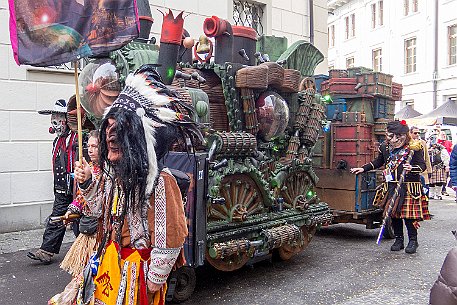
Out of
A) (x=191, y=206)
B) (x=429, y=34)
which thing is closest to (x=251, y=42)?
(x=191, y=206)

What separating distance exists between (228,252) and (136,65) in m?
1.99

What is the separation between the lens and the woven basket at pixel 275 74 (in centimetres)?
560

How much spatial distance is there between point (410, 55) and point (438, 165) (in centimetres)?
1735

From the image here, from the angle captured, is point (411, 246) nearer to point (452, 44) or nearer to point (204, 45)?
point (204, 45)

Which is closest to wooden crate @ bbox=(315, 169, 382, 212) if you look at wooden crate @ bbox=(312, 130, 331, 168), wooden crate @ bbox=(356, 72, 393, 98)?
wooden crate @ bbox=(312, 130, 331, 168)

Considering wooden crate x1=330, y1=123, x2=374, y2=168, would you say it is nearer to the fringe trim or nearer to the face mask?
the face mask

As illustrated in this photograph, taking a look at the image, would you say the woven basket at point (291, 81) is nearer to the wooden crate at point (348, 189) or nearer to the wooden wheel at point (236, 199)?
the wooden wheel at point (236, 199)

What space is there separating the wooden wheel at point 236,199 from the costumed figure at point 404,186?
2.38 m

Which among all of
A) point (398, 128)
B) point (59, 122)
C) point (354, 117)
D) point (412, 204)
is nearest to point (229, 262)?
point (59, 122)

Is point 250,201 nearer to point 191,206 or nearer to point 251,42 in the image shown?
point 191,206

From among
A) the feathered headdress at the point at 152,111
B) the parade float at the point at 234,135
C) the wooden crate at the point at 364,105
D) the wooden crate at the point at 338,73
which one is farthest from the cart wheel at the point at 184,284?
the wooden crate at the point at 338,73

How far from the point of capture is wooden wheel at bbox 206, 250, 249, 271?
505cm

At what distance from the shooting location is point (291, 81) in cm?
597

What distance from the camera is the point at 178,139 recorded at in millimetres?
3098
